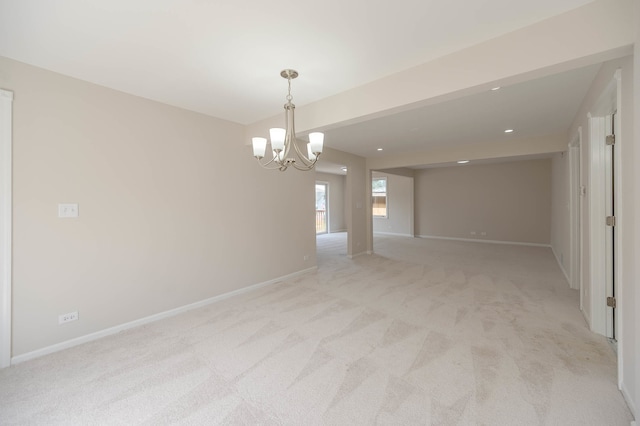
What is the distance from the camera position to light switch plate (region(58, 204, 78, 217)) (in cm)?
235

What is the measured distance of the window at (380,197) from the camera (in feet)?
33.4

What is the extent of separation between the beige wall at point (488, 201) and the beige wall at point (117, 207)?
692cm

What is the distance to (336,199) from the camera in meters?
10.9

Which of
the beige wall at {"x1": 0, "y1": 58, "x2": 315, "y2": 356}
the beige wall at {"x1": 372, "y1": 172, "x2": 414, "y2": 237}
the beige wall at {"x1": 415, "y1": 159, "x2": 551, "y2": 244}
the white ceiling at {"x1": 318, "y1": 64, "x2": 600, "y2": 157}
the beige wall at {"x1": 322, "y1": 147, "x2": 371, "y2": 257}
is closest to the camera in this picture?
the beige wall at {"x1": 0, "y1": 58, "x2": 315, "y2": 356}

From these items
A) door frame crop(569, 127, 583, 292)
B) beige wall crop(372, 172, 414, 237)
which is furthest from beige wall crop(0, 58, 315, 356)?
beige wall crop(372, 172, 414, 237)

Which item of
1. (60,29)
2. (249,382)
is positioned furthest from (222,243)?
(60,29)

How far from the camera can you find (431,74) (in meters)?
2.18

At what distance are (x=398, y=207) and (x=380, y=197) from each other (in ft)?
2.98

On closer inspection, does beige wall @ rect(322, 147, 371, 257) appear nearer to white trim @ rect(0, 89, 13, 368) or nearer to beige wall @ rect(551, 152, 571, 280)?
beige wall @ rect(551, 152, 571, 280)

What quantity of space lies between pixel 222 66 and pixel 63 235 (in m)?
2.09

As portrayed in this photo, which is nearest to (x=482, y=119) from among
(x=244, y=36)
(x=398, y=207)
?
(x=244, y=36)

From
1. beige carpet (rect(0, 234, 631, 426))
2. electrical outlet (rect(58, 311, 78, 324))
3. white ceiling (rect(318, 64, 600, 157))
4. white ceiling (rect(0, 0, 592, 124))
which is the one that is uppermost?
white ceiling (rect(318, 64, 600, 157))

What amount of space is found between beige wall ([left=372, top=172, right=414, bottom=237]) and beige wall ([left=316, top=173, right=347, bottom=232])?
167 centimetres

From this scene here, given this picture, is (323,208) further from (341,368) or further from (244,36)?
(244,36)
